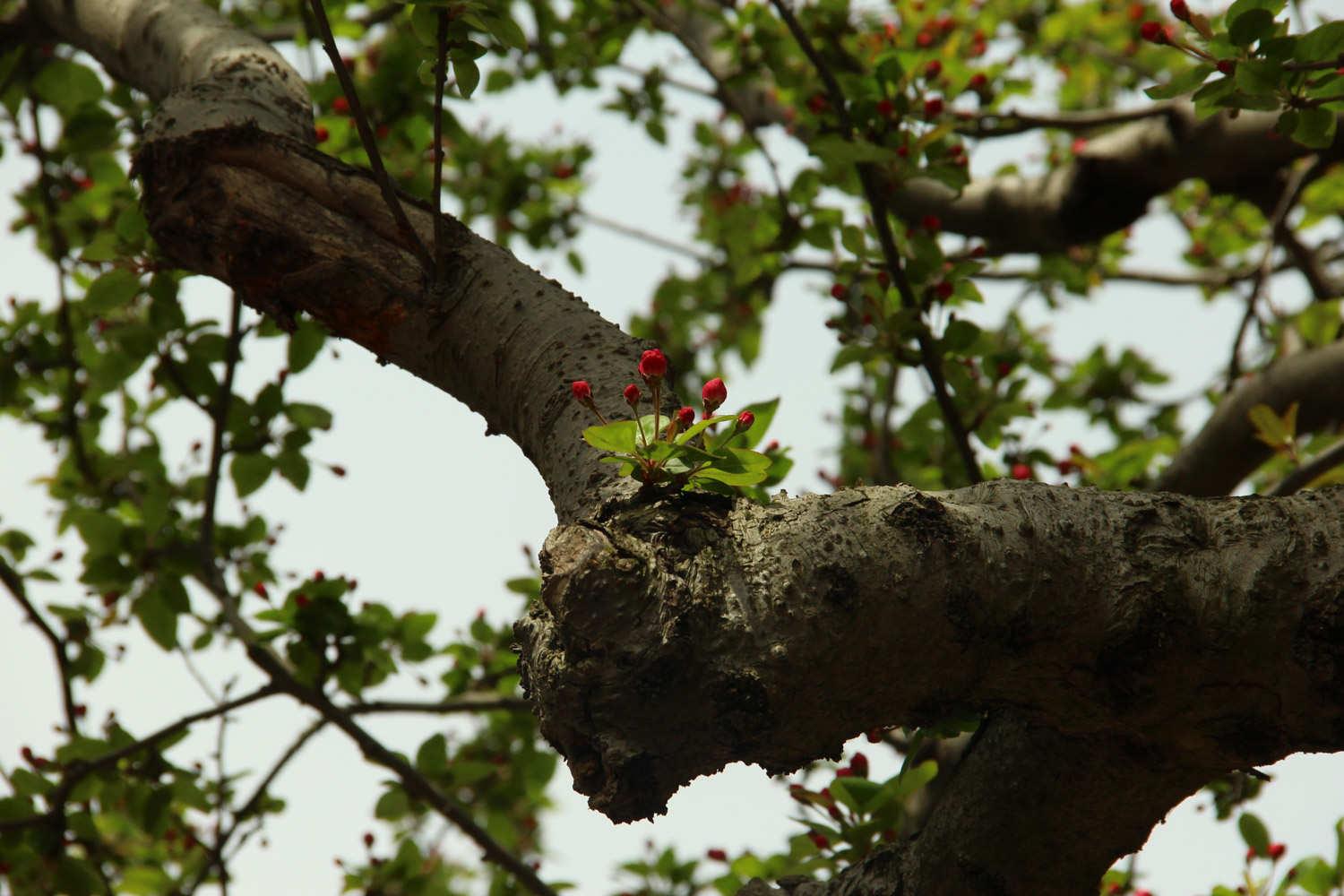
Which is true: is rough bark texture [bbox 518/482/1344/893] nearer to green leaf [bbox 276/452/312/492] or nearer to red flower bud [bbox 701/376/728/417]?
red flower bud [bbox 701/376/728/417]

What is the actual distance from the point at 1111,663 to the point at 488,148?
155 inches

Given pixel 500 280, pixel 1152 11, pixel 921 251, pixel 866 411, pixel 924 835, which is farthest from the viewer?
pixel 1152 11

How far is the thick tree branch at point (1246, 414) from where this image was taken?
2.91 metres

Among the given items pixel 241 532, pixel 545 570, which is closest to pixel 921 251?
pixel 545 570

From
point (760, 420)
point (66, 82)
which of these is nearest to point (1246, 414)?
point (760, 420)

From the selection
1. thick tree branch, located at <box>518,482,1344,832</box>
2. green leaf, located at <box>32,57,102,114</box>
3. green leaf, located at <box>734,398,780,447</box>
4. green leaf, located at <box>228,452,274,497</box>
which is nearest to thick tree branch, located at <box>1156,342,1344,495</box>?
thick tree branch, located at <box>518,482,1344,832</box>

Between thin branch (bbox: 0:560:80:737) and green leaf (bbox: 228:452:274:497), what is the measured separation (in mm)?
749

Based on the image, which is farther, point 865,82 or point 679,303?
point 679,303

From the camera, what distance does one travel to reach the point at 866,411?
193 inches

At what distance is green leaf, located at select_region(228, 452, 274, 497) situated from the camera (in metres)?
2.81

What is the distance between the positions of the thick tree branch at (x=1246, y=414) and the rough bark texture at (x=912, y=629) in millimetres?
1708

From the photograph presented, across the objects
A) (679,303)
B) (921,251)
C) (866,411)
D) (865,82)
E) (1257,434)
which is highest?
(679,303)

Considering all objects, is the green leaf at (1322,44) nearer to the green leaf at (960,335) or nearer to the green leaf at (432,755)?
the green leaf at (960,335)

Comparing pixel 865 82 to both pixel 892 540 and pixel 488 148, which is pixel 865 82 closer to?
pixel 892 540
